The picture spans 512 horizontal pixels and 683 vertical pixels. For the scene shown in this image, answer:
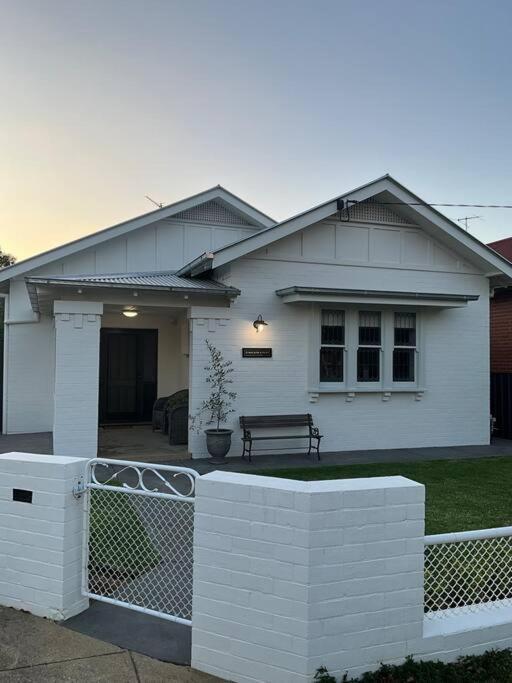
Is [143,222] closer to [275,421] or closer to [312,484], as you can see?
[275,421]

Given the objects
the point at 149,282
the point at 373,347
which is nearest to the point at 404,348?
the point at 373,347

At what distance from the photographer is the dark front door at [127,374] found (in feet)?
46.3

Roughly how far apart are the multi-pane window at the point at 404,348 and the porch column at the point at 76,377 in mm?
6151

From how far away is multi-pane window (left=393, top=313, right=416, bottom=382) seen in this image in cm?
1116

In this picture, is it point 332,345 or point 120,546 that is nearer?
point 120,546

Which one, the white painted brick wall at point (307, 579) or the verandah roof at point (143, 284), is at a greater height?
the verandah roof at point (143, 284)

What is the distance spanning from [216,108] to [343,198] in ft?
13.0

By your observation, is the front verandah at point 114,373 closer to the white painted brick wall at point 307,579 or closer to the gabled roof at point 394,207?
the gabled roof at point 394,207

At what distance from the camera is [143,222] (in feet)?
42.9

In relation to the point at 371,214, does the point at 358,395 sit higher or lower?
lower

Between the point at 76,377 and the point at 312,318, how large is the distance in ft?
15.2

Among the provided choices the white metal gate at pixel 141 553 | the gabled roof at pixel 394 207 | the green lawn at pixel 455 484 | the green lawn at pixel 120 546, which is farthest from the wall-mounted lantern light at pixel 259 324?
the green lawn at pixel 120 546

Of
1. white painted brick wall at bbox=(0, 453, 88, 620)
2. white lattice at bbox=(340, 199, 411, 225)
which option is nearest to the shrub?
white painted brick wall at bbox=(0, 453, 88, 620)

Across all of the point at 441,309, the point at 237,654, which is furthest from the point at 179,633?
the point at 441,309
